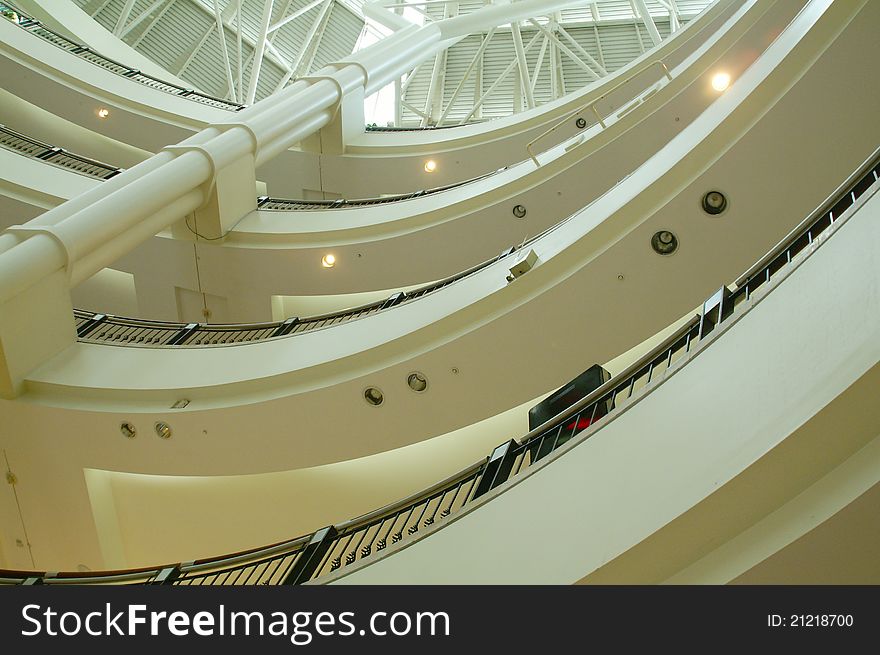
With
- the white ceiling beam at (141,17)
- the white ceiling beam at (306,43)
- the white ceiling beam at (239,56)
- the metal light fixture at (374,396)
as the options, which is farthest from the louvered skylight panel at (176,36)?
the metal light fixture at (374,396)

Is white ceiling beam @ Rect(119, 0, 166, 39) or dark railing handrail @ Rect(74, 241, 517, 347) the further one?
white ceiling beam @ Rect(119, 0, 166, 39)

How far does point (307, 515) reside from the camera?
10.3 meters

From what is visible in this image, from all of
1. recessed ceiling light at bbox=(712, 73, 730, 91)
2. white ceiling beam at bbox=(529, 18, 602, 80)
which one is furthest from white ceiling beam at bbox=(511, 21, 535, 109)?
recessed ceiling light at bbox=(712, 73, 730, 91)

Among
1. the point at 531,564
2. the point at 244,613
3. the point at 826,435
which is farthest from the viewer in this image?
the point at 531,564

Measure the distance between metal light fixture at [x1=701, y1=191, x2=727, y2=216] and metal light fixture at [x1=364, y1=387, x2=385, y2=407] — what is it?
377cm

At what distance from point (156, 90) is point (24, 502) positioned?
32.1ft

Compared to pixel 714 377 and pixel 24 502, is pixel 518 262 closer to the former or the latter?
pixel 714 377

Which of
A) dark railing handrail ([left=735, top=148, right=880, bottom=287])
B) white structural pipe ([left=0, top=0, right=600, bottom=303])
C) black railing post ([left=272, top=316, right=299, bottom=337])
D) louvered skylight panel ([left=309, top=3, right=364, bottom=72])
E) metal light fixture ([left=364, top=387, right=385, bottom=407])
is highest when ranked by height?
louvered skylight panel ([left=309, top=3, right=364, bottom=72])

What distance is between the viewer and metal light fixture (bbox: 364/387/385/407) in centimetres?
888

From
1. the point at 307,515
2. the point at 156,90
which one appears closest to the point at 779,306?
the point at 307,515

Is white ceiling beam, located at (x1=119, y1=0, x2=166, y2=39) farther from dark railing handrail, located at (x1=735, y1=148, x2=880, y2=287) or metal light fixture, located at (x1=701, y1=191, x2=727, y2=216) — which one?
dark railing handrail, located at (x1=735, y1=148, x2=880, y2=287)

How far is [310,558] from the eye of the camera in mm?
6258

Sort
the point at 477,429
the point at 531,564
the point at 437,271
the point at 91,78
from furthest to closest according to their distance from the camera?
the point at 91,78, the point at 437,271, the point at 477,429, the point at 531,564

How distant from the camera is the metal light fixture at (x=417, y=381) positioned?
8.75 meters
